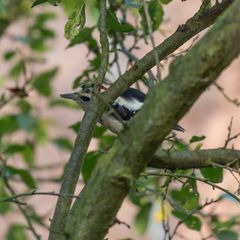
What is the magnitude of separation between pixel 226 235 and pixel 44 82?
1412 mm

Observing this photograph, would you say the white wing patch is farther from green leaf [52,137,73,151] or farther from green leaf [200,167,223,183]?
green leaf [52,137,73,151]

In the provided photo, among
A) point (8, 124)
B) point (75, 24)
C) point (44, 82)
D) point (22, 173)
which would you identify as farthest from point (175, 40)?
point (44, 82)

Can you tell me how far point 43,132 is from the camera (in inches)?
144

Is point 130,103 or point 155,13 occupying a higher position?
point 155,13

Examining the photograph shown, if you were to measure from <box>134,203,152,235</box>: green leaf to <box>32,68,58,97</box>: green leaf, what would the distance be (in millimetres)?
712

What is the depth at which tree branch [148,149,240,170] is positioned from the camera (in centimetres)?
150

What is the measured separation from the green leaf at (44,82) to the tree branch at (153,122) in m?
2.18

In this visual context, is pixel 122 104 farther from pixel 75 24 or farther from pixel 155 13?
pixel 155 13

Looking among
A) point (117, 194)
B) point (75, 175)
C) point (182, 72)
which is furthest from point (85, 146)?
point (182, 72)

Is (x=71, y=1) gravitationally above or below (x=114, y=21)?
above

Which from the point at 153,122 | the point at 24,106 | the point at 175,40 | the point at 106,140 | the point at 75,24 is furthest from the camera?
the point at 24,106

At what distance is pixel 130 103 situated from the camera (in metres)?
2.17

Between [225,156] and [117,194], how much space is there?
0.27 m

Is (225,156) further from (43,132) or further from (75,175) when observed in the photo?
(43,132)
